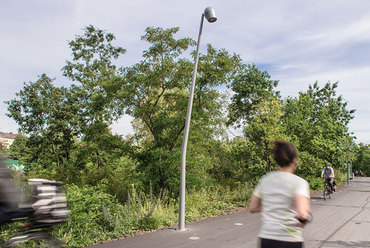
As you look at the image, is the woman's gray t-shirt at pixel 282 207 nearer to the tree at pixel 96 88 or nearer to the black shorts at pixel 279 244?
the black shorts at pixel 279 244

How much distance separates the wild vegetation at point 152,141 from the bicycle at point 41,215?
2.80m

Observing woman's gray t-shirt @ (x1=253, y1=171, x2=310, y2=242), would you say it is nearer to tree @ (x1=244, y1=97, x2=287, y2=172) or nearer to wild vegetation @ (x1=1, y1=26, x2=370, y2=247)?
wild vegetation @ (x1=1, y1=26, x2=370, y2=247)

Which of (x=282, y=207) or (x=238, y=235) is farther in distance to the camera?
(x=238, y=235)

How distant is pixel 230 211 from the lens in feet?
36.4

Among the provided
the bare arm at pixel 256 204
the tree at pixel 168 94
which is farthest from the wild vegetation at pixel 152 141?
the bare arm at pixel 256 204

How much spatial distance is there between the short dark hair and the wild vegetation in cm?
525

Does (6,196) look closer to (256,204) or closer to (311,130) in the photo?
(256,204)

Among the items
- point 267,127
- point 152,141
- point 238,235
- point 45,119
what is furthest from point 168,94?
point 45,119

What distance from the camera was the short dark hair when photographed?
2.67 meters

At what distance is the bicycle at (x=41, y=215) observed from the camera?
3.47 meters

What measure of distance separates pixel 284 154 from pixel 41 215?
297 centimetres

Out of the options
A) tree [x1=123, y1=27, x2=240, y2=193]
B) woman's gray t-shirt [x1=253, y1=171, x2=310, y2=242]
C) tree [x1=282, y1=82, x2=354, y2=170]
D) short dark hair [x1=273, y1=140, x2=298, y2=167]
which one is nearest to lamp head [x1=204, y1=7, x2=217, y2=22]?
tree [x1=123, y1=27, x2=240, y2=193]

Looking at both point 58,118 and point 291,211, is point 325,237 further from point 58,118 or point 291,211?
point 58,118

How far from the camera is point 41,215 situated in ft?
11.4
